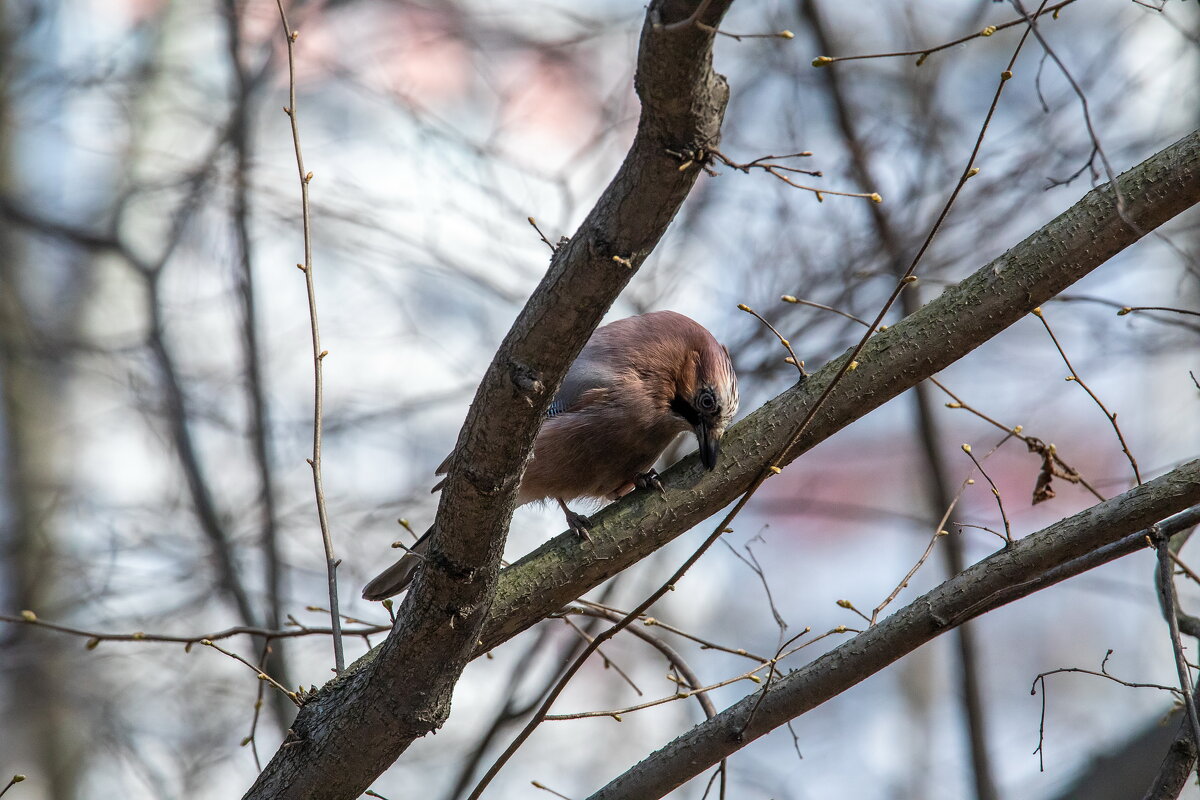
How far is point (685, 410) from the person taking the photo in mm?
3971

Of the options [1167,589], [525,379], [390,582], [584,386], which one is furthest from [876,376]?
[390,582]

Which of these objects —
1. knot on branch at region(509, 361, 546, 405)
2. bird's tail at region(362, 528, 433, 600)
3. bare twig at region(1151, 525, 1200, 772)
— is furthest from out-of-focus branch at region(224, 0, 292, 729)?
bare twig at region(1151, 525, 1200, 772)

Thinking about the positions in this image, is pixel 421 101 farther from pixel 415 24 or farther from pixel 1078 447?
pixel 1078 447

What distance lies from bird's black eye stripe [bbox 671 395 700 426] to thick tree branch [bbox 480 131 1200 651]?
94 cm

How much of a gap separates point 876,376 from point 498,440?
0.99m

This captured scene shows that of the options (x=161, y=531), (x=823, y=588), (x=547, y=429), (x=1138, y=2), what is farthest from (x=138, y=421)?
(x=823, y=588)

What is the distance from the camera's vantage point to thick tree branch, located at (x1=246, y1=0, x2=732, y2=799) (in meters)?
1.78

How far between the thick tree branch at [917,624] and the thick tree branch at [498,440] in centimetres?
60

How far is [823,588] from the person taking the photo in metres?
12.7

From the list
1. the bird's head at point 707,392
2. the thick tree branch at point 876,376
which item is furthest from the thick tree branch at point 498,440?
the bird's head at point 707,392

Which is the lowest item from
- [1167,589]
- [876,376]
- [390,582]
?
[1167,589]

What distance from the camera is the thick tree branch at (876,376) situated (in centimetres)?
234

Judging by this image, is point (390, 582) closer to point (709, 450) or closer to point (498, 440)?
point (709, 450)

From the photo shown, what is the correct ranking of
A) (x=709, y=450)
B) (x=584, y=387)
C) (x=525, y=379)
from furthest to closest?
1. (x=584, y=387)
2. (x=709, y=450)
3. (x=525, y=379)
